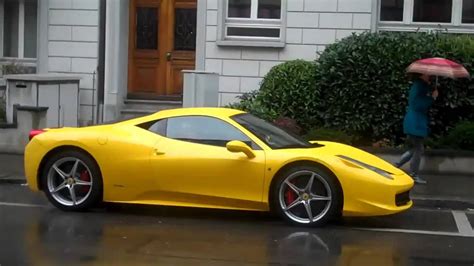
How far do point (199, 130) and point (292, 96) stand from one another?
5.18 metres

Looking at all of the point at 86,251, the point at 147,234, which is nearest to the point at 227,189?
the point at 147,234

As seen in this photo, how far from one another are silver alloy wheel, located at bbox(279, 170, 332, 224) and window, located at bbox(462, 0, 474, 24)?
8.20m

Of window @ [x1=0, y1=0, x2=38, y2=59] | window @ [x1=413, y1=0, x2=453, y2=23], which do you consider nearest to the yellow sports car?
window @ [x1=413, y1=0, x2=453, y2=23]

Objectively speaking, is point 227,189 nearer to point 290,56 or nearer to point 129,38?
point 290,56

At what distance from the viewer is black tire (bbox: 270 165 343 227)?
27.2ft

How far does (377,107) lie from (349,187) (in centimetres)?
519

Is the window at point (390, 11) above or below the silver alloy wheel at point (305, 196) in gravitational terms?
above

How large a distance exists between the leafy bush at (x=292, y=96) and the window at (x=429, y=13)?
2.44 m

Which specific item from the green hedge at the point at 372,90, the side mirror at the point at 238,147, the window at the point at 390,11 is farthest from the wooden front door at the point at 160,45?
the side mirror at the point at 238,147

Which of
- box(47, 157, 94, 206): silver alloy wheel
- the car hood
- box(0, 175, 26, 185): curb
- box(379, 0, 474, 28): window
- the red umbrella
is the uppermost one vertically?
box(379, 0, 474, 28): window

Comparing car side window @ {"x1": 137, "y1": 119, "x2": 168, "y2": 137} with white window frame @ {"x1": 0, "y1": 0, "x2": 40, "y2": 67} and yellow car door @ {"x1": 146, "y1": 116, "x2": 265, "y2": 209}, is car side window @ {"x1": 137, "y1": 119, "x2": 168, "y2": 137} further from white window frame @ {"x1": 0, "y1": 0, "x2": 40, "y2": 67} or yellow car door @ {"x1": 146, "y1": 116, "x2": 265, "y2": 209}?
white window frame @ {"x1": 0, "y1": 0, "x2": 40, "y2": 67}

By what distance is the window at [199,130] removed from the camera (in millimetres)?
8758

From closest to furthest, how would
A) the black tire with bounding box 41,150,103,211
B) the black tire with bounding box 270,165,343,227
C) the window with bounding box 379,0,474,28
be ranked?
the black tire with bounding box 270,165,343,227, the black tire with bounding box 41,150,103,211, the window with bounding box 379,0,474,28

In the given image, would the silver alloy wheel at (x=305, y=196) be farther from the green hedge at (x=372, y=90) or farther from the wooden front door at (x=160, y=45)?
the wooden front door at (x=160, y=45)
